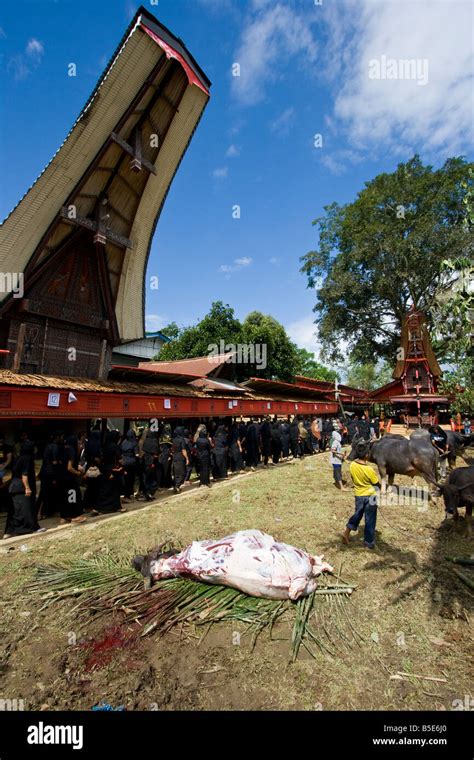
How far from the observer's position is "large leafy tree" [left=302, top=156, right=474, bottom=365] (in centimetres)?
2975

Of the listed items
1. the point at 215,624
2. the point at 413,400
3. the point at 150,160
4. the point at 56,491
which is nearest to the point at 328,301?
the point at 413,400

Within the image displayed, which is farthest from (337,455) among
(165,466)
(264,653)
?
(264,653)

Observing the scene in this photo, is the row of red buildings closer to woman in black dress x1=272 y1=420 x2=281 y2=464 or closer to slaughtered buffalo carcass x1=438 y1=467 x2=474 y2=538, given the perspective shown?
woman in black dress x1=272 y1=420 x2=281 y2=464

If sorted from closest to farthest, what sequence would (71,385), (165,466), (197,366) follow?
(71,385)
(165,466)
(197,366)

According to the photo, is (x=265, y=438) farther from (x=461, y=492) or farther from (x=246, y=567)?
(x=246, y=567)

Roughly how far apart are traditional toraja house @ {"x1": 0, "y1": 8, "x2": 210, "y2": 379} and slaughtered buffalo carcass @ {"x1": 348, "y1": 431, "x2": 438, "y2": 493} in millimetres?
10419

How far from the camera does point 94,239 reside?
1235 cm

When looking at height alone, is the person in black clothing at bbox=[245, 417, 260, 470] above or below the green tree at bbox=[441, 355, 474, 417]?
below

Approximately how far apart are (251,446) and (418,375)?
71.5 feet

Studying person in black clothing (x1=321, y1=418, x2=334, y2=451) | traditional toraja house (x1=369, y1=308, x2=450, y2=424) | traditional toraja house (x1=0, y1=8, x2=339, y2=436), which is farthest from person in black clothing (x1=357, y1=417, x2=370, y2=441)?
traditional toraja house (x1=0, y1=8, x2=339, y2=436)

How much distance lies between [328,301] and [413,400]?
12.6 m

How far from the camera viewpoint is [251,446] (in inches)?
619

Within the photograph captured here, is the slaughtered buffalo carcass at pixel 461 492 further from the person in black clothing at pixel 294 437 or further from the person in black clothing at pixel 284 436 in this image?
the person in black clothing at pixel 294 437

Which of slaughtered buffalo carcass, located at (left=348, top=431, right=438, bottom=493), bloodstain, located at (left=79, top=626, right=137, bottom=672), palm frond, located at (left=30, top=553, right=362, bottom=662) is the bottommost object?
bloodstain, located at (left=79, top=626, right=137, bottom=672)
